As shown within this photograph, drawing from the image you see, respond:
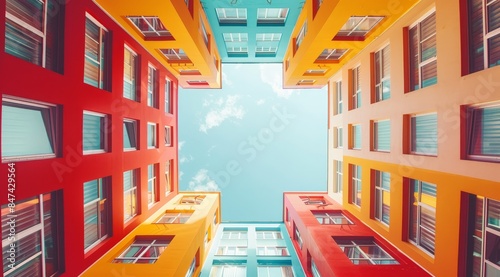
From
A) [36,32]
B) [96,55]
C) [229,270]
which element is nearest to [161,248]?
[229,270]

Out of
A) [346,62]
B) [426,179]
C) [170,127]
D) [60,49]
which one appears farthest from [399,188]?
[170,127]

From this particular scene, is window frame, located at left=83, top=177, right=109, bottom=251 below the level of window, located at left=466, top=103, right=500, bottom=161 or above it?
below

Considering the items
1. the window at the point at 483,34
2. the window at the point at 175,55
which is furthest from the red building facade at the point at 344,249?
the window at the point at 175,55

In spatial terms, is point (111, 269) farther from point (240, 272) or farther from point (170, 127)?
point (170, 127)

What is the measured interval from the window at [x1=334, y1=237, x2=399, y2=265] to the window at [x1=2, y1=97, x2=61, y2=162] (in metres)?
10.7

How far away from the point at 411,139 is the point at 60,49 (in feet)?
39.8

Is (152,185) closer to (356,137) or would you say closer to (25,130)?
(25,130)

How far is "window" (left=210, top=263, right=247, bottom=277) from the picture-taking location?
14.4 meters

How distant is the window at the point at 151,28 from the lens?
1057 centimetres

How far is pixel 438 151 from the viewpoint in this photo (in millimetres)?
7445

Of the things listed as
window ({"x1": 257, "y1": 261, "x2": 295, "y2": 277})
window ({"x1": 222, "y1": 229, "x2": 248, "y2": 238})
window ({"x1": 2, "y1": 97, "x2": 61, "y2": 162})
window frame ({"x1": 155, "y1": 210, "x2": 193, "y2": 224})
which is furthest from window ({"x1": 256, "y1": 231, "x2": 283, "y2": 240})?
window ({"x1": 2, "y1": 97, "x2": 61, "y2": 162})

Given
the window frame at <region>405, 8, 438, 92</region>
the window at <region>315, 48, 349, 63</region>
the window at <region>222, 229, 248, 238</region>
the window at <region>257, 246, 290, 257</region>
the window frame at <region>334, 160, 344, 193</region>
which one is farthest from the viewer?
the window at <region>222, 229, 248, 238</region>

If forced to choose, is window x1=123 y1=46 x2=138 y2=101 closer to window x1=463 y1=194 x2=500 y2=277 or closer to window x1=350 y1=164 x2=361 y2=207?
window x1=350 y1=164 x2=361 y2=207

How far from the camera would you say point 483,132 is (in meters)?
6.29
